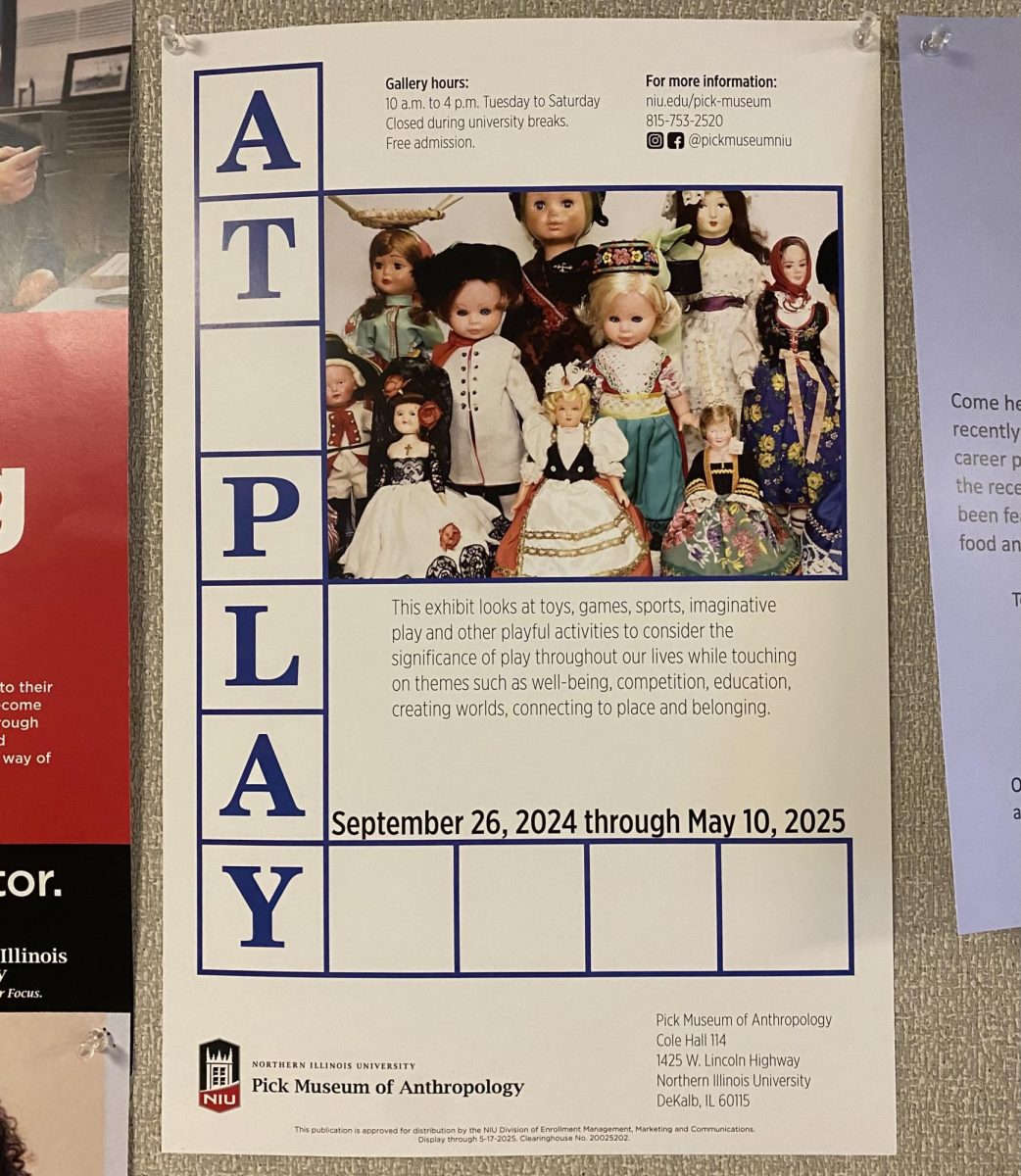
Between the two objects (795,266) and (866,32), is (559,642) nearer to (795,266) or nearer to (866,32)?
(795,266)

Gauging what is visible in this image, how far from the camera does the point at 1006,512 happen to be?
0.55 metres

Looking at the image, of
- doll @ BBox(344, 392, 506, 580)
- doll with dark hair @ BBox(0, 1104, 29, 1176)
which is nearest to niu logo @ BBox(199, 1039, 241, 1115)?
doll with dark hair @ BBox(0, 1104, 29, 1176)

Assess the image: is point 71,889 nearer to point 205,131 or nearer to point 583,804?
point 583,804

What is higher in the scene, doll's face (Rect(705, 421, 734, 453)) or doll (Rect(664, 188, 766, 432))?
doll (Rect(664, 188, 766, 432))

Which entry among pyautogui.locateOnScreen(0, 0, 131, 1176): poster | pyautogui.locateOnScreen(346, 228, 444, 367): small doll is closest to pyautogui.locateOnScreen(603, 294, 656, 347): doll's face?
pyautogui.locateOnScreen(346, 228, 444, 367): small doll

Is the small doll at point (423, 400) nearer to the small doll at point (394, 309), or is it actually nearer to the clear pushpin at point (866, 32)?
the small doll at point (394, 309)

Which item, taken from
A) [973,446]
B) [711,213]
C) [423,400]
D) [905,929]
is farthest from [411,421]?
[905,929]

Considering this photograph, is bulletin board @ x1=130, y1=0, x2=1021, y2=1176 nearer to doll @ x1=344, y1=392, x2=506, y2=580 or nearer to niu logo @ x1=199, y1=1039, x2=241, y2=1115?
niu logo @ x1=199, y1=1039, x2=241, y2=1115

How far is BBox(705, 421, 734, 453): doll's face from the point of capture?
1.85ft

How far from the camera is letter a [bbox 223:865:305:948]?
563 millimetres

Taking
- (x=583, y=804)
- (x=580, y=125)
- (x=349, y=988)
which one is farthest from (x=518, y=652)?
(x=580, y=125)

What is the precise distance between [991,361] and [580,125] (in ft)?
1.02

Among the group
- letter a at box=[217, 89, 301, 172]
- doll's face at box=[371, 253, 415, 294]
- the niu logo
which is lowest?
the niu logo

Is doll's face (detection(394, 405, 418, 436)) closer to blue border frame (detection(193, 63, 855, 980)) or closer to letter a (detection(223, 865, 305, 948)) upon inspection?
blue border frame (detection(193, 63, 855, 980))
